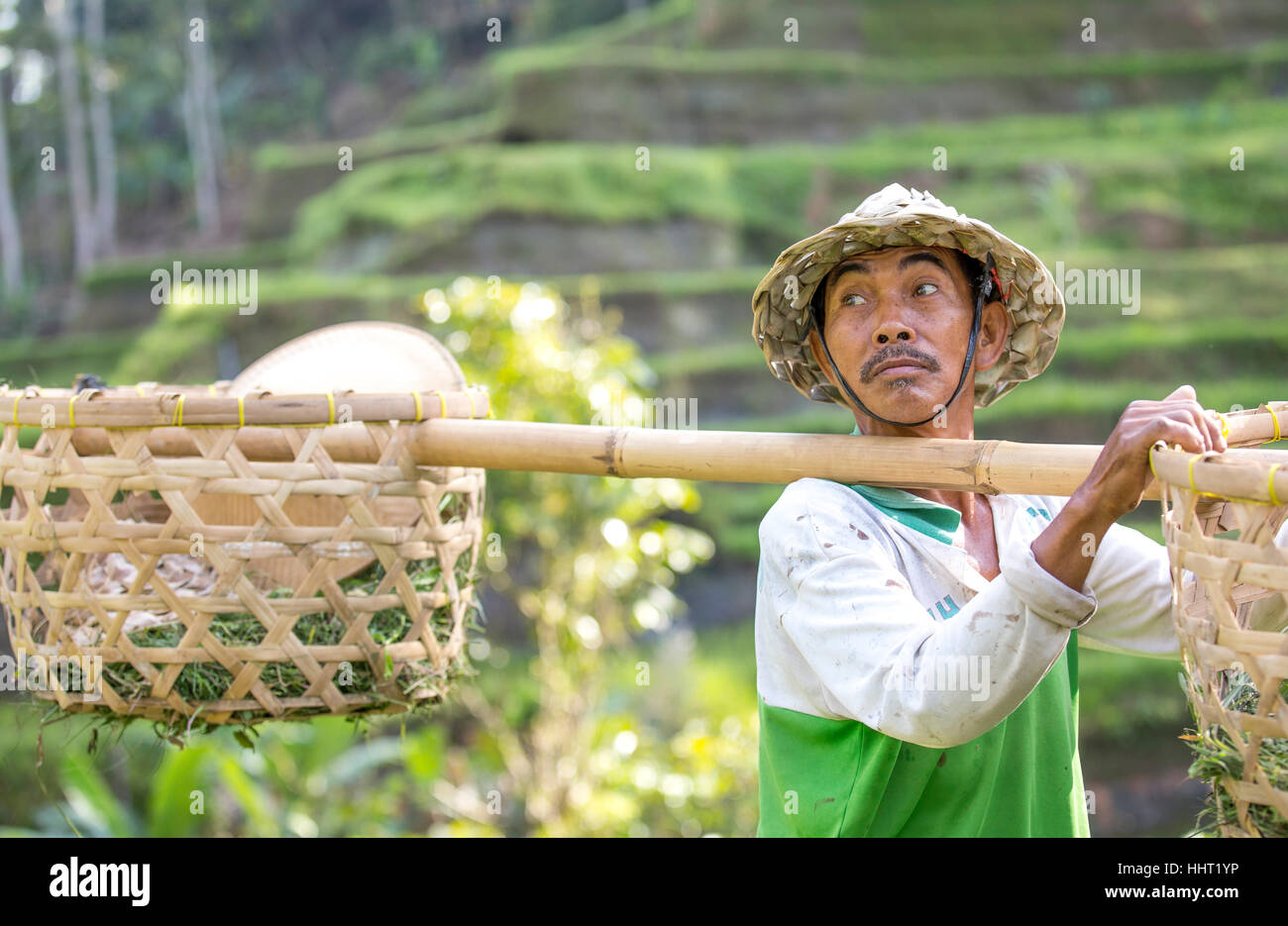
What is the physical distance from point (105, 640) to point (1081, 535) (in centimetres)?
123

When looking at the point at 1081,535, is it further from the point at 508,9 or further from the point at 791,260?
the point at 508,9

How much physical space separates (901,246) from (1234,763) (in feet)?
2.17

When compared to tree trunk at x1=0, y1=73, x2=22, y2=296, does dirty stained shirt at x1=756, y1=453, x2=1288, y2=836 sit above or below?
below

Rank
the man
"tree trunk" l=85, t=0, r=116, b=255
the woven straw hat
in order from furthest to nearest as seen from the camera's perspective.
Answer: "tree trunk" l=85, t=0, r=116, b=255
the woven straw hat
the man

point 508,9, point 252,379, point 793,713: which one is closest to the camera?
point 793,713

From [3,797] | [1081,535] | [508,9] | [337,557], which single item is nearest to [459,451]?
[337,557]

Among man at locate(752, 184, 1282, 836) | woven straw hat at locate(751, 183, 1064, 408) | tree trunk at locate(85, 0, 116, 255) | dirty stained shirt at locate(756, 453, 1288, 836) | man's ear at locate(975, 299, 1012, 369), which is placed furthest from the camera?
tree trunk at locate(85, 0, 116, 255)

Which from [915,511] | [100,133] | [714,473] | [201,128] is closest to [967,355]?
[915,511]

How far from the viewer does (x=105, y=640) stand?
5.44 ft

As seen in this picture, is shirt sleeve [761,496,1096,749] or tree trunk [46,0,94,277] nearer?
shirt sleeve [761,496,1096,749]

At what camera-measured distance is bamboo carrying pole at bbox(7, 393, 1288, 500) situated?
4.57 feet

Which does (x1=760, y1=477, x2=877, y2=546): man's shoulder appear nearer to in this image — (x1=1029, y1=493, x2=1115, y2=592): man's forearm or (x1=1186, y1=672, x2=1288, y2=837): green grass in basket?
(x1=1029, y1=493, x2=1115, y2=592): man's forearm

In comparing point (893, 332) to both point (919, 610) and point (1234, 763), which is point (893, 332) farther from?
point (1234, 763)

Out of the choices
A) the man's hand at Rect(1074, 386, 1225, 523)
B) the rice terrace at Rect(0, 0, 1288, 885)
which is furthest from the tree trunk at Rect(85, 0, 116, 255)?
the man's hand at Rect(1074, 386, 1225, 523)
